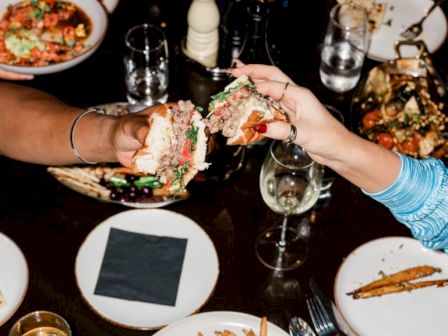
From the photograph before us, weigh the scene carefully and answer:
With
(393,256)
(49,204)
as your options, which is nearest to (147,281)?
(49,204)

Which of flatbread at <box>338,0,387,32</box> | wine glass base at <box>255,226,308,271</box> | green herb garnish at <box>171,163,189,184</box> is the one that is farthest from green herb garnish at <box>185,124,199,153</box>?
flatbread at <box>338,0,387,32</box>

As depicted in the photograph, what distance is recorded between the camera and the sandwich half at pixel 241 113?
212cm

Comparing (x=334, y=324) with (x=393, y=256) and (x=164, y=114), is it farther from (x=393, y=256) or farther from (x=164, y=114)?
(x=164, y=114)

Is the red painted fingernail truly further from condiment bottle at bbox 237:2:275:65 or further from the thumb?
condiment bottle at bbox 237:2:275:65

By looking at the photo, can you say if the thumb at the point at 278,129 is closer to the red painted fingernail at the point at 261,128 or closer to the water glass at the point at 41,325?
the red painted fingernail at the point at 261,128

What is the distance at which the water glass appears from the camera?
208 cm

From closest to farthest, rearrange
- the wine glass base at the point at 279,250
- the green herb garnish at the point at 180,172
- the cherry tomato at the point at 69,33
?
the green herb garnish at the point at 180,172 < the wine glass base at the point at 279,250 < the cherry tomato at the point at 69,33

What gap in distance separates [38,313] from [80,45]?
1.62 meters

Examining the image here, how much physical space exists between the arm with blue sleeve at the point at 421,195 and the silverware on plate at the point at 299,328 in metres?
0.55

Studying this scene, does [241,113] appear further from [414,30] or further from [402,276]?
[414,30]

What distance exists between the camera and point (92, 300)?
88.3 inches

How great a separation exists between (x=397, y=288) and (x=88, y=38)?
2060mm

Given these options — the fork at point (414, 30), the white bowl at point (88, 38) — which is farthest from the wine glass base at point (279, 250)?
the fork at point (414, 30)

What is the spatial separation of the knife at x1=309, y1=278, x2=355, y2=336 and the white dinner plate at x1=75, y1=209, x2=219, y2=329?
39 centimetres
